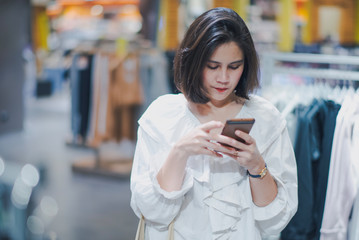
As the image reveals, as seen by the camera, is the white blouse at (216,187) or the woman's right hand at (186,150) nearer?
the woman's right hand at (186,150)

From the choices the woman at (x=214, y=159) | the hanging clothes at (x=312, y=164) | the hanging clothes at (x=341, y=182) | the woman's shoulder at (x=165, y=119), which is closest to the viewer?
the woman at (x=214, y=159)

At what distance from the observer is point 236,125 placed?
4.06 feet

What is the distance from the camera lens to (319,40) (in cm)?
990

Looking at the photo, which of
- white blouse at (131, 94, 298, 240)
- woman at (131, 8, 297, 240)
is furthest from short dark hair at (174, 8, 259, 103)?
white blouse at (131, 94, 298, 240)

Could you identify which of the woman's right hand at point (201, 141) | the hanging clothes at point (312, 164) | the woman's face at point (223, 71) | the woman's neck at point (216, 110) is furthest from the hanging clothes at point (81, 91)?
the woman's right hand at point (201, 141)

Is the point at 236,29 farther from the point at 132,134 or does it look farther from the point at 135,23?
the point at 135,23

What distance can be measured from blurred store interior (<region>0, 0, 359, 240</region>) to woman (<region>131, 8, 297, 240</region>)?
363mm

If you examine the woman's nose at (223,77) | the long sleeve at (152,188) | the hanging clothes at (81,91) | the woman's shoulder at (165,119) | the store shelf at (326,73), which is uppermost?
the woman's nose at (223,77)

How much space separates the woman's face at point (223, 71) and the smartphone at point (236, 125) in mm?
175

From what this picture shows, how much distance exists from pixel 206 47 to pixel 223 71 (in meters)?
A: 0.09

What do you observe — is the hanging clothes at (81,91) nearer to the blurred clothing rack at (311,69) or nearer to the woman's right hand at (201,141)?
the blurred clothing rack at (311,69)

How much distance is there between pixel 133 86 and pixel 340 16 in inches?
278

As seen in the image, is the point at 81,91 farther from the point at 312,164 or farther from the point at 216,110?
the point at 216,110

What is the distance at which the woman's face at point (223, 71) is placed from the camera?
52.6 inches
